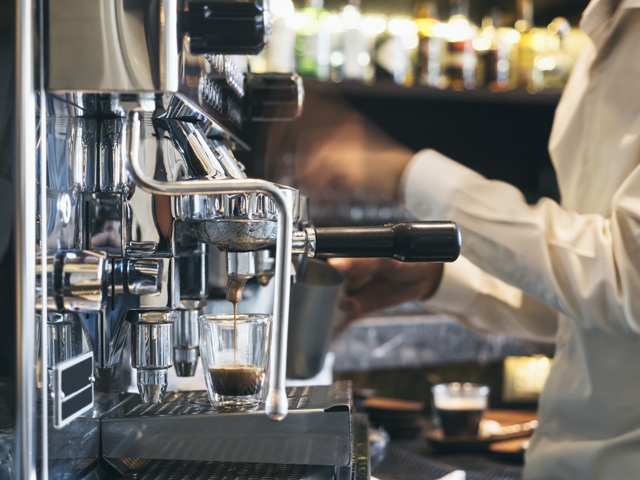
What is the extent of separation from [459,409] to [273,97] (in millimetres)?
550

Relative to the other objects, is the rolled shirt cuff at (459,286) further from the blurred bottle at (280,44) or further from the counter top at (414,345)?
the blurred bottle at (280,44)

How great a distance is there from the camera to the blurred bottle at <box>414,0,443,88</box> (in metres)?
2.20

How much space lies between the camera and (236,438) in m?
0.56

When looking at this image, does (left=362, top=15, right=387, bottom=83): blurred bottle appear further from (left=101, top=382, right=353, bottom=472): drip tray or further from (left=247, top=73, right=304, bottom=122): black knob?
(left=101, top=382, right=353, bottom=472): drip tray

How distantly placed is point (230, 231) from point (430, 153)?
0.51 meters

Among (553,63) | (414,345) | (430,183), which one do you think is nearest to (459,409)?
(430,183)

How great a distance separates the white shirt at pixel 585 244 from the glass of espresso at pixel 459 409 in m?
0.14

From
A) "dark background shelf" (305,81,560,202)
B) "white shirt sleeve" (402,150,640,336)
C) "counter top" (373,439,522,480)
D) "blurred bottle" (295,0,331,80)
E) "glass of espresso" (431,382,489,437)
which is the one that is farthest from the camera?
"dark background shelf" (305,81,560,202)

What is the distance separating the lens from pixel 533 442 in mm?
983

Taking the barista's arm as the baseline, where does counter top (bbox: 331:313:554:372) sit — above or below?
below

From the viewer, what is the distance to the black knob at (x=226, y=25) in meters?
0.50

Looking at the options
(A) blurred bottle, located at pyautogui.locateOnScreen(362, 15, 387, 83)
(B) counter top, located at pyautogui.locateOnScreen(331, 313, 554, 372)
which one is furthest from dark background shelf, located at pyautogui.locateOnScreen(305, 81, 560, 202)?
(B) counter top, located at pyautogui.locateOnScreen(331, 313, 554, 372)

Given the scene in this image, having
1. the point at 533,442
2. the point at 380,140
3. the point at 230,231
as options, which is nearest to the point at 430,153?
the point at 380,140

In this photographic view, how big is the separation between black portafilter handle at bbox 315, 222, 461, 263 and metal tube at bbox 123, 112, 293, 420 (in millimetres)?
119
